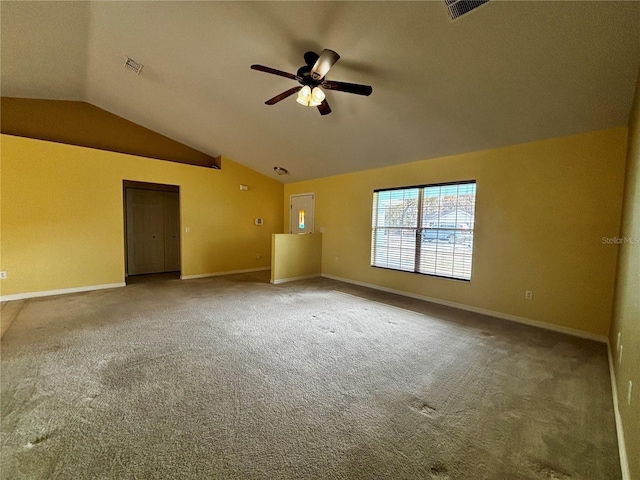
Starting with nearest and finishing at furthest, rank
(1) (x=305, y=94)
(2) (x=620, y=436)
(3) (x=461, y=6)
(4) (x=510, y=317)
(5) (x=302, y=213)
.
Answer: (2) (x=620, y=436), (3) (x=461, y=6), (1) (x=305, y=94), (4) (x=510, y=317), (5) (x=302, y=213)

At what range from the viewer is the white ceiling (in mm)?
2129

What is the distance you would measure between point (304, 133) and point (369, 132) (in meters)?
1.19

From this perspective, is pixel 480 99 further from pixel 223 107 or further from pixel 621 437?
pixel 223 107

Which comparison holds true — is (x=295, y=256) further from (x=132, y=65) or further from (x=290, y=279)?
(x=132, y=65)

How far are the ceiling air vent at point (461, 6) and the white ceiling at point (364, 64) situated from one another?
59 mm

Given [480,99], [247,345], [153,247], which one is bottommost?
[247,345]

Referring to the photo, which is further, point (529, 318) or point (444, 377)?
point (529, 318)

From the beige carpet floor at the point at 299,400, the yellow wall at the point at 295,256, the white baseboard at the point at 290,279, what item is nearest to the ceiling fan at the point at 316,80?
the beige carpet floor at the point at 299,400

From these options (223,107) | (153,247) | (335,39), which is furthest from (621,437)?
(153,247)

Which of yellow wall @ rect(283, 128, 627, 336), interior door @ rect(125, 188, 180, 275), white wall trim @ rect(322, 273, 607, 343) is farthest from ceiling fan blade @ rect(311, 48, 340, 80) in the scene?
interior door @ rect(125, 188, 180, 275)

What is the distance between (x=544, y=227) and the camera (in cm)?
331

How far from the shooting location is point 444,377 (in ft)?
7.16

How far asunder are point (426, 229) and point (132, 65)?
5259mm

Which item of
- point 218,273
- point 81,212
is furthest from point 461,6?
point 218,273
